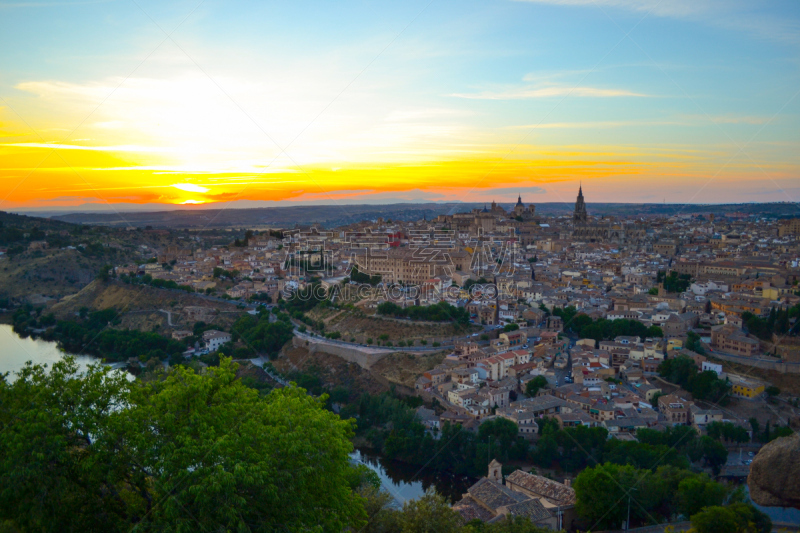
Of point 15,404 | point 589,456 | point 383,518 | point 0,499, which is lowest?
point 589,456

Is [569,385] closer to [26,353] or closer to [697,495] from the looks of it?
[697,495]

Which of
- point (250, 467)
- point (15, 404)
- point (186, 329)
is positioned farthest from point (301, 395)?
point (186, 329)

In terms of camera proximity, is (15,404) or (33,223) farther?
(33,223)

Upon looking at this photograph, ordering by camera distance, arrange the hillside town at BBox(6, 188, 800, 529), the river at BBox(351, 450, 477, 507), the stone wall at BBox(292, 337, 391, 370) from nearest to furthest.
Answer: the river at BBox(351, 450, 477, 507) → the hillside town at BBox(6, 188, 800, 529) → the stone wall at BBox(292, 337, 391, 370)

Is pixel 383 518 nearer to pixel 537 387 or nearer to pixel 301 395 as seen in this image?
pixel 301 395

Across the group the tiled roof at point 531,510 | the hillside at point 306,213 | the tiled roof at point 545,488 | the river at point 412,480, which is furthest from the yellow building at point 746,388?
the hillside at point 306,213

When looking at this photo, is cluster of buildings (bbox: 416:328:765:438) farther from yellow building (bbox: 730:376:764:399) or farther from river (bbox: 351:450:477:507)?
river (bbox: 351:450:477:507)

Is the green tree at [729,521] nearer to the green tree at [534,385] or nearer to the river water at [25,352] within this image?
the green tree at [534,385]

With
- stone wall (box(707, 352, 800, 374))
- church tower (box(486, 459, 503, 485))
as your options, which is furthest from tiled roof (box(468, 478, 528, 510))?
stone wall (box(707, 352, 800, 374))
